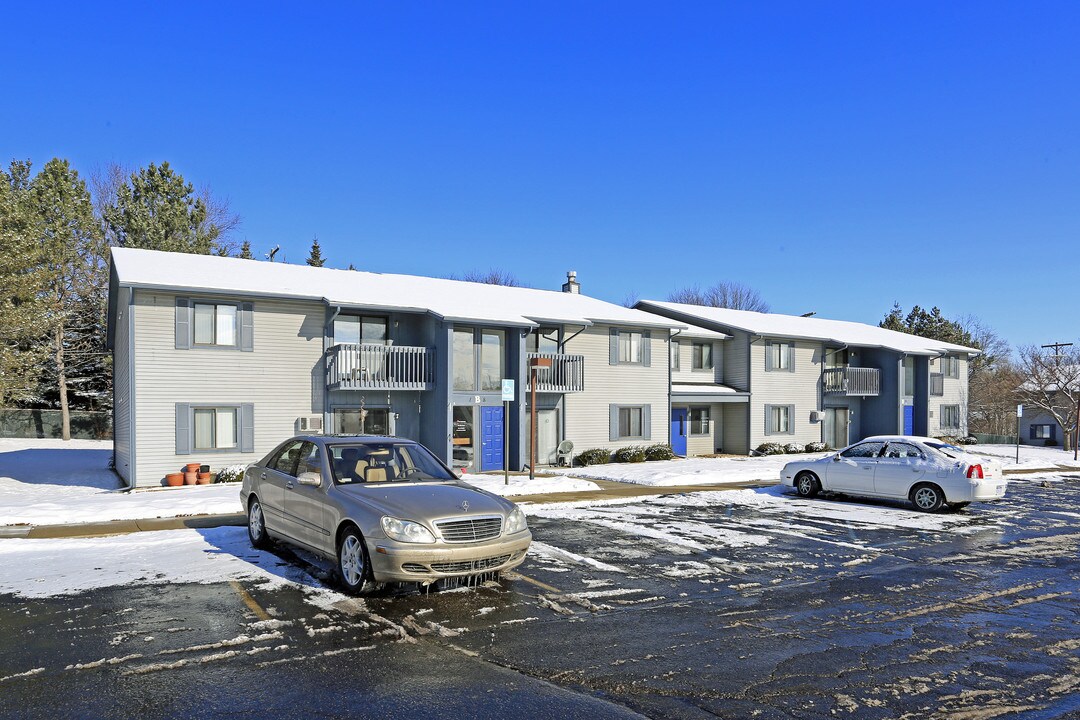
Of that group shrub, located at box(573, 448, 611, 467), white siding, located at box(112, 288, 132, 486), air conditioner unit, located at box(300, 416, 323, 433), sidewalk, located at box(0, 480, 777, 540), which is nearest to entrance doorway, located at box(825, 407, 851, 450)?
shrub, located at box(573, 448, 611, 467)

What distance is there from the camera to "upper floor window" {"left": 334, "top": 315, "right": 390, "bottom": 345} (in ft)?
73.0

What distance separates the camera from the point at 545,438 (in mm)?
25953

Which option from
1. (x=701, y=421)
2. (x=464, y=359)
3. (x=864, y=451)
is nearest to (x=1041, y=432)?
(x=701, y=421)

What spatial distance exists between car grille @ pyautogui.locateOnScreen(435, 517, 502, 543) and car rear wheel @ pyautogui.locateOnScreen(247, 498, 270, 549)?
12.0ft

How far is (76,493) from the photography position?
19.5 metres

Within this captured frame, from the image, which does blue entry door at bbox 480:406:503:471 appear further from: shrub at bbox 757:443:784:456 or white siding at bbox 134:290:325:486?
shrub at bbox 757:443:784:456

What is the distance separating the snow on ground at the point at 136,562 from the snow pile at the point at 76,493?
2.18 m

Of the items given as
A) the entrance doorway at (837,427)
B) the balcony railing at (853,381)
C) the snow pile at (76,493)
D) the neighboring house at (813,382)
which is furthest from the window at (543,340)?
the entrance doorway at (837,427)

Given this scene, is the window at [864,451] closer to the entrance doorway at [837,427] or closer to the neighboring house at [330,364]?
the neighboring house at [330,364]

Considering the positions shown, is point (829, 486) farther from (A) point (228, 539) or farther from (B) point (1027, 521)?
(A) point (228, 539)

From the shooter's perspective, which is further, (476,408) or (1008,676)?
(476,408)

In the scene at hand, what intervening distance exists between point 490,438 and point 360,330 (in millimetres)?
5269

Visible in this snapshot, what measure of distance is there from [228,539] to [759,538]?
8.00m

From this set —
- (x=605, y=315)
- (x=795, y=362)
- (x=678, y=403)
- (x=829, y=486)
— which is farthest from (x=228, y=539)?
(x=795, y=362)
